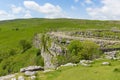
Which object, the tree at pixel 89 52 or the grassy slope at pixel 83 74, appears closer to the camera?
the grassy slope at pixel 83 74

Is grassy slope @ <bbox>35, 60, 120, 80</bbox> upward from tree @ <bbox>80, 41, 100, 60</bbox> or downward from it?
upward

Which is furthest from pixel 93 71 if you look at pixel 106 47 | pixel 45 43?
pixel 45 43

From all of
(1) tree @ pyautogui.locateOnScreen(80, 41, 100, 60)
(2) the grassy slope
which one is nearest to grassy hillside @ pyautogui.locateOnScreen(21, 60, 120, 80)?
(2) the grassy slope

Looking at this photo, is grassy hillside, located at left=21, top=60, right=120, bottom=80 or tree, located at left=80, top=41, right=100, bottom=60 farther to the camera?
tree, located at left=80, top=41, right=100, bottom=60

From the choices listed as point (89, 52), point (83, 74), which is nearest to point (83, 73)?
point (83, 74)

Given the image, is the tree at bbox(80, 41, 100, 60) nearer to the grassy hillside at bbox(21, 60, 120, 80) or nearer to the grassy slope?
the grassy hillside at bbox(21, 60, 120, 80)

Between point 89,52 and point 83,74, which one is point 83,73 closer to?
point 83,74

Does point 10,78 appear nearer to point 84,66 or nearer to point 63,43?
point 84,66

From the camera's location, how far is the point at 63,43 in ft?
258

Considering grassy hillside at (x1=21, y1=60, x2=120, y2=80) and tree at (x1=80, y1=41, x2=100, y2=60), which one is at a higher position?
grassy hillside at (x1=21, y1=60, x2=120, y2=80)

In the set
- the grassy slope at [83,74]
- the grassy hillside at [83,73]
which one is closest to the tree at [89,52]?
the grassy hillside at [83,73]

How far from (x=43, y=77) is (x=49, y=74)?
44.7 inches

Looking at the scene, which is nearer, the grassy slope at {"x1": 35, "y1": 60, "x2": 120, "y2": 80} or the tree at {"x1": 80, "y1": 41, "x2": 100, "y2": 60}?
the grassy slope at {"x1": 35, "y1": 60, "x2": 120, "y2": 80}

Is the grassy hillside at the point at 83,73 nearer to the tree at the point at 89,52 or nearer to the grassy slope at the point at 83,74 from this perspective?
the grassy slope at the point at 83,74
